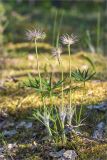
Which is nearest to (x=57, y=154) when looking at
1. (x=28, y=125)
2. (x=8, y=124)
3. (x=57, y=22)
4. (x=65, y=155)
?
(x=65, y=155)

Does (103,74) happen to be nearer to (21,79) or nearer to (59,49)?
(21,79)

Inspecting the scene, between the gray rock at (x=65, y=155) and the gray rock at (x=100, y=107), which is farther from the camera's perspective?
the gray rock at (x=100, y=107)

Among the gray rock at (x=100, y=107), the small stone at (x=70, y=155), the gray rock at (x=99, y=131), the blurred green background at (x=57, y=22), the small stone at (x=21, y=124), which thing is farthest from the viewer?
the blurred green background at (x=57, y=22)

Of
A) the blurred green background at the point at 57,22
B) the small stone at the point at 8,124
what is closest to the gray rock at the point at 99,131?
the small stone at the point at 8,124

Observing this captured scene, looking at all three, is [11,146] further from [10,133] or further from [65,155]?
[65,155]

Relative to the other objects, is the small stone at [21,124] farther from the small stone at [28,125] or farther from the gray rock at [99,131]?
the gray rock at [99,131]

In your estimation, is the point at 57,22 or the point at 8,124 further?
the point at 57,22

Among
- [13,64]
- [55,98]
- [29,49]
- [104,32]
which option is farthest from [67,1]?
[55,98]
